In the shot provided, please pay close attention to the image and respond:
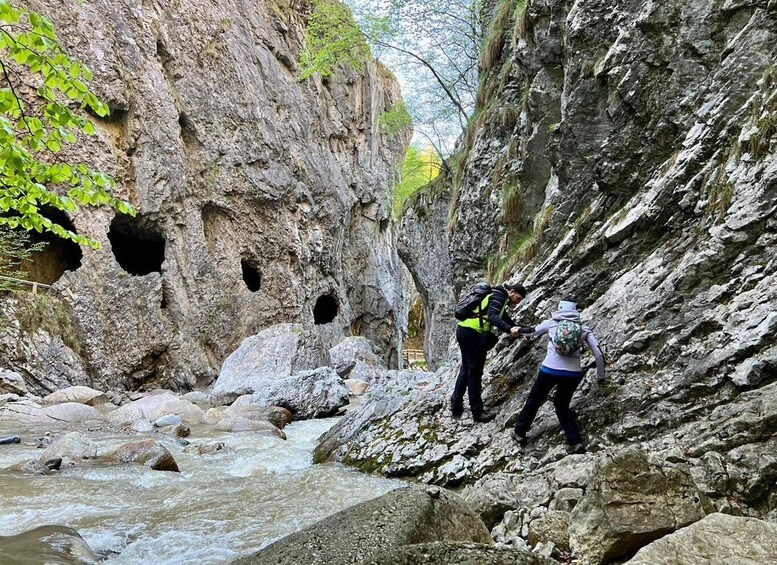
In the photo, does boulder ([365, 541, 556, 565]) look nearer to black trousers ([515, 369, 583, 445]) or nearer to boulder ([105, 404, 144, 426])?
black trousers ([515, 369, 583, 445])

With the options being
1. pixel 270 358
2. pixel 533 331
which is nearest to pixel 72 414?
pixel 270 358

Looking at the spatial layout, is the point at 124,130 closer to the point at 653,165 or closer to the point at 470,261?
the point at 470,261

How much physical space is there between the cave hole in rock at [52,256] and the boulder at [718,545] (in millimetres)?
19214

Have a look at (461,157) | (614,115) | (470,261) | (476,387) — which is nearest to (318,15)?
(461,157)

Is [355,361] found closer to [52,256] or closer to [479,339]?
[52,256]

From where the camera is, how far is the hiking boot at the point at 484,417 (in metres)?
6.35

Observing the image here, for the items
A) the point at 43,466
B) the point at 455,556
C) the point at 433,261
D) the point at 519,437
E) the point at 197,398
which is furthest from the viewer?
the point at 433,261

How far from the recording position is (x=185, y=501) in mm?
5254

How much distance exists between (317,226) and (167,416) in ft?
54.3

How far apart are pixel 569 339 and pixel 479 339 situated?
5.43 feet

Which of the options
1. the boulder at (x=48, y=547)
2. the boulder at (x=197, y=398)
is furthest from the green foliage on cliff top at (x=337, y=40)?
the boulder at (x=48, y=547)

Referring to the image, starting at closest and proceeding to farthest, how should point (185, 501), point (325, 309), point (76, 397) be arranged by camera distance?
point (185, 501), point (76, 397), point (325, 309)

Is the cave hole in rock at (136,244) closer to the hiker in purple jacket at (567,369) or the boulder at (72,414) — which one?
the boulder at (72,414)

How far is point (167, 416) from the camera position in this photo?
10.1 m
